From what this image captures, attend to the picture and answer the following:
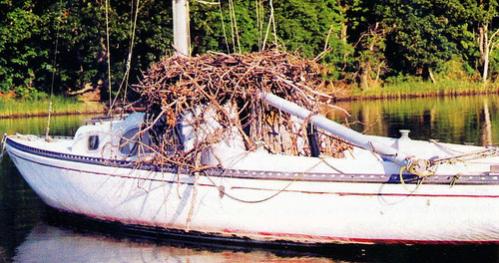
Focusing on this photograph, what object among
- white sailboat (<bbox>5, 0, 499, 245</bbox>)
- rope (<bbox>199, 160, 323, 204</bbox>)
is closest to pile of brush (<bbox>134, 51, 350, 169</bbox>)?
white sailboat (<bbox>5, 0, 499, 245</bbox>)

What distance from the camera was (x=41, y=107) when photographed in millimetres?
48938

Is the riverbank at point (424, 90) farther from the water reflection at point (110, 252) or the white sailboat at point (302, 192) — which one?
the water reflection at point (110, 252)

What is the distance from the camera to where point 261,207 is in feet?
53.9

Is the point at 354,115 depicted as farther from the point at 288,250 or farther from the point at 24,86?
the point at 288,250

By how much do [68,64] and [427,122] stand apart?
74.7 feet

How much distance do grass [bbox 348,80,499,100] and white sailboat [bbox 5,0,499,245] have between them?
34.2 metres

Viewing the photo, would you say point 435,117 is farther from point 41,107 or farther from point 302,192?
point 302,192

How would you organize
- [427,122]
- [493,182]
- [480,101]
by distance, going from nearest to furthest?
[493,182]
[427,122]
[480,101]

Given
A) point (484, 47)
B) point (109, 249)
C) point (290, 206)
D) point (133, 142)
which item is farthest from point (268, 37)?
point (290, 206)

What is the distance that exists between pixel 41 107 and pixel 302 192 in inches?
1357

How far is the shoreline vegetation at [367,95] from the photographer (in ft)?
158

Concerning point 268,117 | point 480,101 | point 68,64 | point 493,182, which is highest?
point 68,64

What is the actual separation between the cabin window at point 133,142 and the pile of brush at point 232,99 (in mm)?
323

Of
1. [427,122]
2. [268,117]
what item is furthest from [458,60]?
[268,117]
